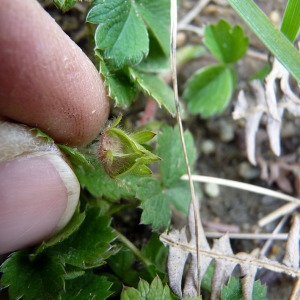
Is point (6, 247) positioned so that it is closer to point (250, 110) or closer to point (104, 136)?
point (104, 136)

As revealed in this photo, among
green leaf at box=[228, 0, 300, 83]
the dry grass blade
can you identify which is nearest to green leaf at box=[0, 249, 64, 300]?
the dry grass blade

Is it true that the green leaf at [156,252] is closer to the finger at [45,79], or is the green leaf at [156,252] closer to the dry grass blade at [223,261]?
the dry grass blade at [223,261]

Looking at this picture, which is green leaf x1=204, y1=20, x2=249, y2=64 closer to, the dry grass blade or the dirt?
the dirt

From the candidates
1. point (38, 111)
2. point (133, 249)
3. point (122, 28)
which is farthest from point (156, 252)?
point (122, 28)

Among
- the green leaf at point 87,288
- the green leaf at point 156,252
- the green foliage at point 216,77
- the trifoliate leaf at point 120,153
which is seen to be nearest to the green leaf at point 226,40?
the green foliage at point 216,77

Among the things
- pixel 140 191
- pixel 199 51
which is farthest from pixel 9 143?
pixel 199 51

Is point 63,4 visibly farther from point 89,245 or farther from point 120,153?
point 89,245

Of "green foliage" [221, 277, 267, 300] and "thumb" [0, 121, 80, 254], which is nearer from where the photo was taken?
"thumb" [0, 121, 80, 254]
